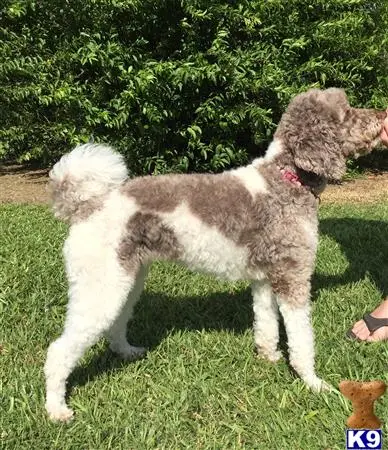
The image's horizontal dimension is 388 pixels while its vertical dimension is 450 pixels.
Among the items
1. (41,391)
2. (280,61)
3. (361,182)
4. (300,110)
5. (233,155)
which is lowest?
(361,182)

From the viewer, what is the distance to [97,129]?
8.77 meters

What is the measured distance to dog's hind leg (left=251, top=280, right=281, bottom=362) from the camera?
355 cm

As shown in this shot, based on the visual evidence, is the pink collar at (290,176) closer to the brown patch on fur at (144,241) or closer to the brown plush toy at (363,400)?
Result: the brown patch on fur at (144,241)

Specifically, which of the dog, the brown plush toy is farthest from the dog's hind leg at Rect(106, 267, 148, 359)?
the brown plush toy

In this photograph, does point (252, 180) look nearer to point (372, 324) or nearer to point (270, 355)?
point (270, 355)

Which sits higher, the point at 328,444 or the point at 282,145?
the point at 282,145

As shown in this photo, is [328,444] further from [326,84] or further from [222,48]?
[326,84]

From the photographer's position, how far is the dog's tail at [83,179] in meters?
3.05

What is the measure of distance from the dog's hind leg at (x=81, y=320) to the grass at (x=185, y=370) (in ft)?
0.47

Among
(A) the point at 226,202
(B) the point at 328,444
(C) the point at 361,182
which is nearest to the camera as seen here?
(B) the point at 328,444

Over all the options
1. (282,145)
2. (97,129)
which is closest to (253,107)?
(97,129)

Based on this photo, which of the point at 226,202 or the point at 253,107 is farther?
the point at 253,107

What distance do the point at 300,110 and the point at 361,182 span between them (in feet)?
24.4

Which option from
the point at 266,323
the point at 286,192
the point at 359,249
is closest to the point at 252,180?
the point at 286,192
